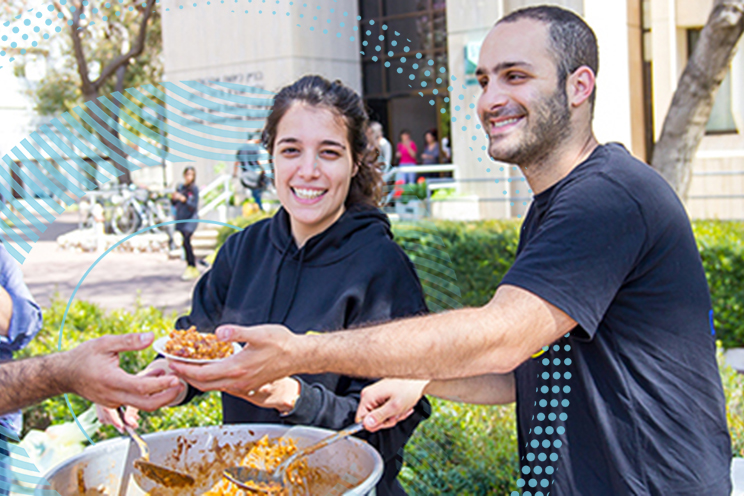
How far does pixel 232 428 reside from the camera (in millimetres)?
1705

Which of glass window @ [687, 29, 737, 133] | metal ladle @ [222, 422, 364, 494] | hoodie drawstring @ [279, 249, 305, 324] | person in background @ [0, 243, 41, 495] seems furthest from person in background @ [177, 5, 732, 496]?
glass window @ [687, 29, 737, 133]

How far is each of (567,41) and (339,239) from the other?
34.6 inches

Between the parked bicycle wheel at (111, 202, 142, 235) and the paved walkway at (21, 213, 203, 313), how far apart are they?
578mm

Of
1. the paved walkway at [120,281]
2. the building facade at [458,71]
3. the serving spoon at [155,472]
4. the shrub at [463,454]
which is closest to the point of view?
the serving spoon at [155,472]

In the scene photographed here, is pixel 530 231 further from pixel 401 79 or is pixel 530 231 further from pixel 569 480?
pixel 401 79

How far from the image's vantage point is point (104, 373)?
139 cm

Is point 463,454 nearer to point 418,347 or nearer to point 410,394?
point 410,394

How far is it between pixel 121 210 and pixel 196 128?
2558mm

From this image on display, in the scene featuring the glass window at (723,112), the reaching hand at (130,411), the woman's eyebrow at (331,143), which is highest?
the glass window at (723,112)

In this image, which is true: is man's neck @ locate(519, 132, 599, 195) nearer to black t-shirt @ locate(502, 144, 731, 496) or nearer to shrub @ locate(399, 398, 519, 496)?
black t-shirt @ locate(502, 144, 731, 496)

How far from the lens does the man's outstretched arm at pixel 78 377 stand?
1.39 meters

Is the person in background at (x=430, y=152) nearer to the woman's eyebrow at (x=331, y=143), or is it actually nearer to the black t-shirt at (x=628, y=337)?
the woman's eyebrow at (x=331, y=143)

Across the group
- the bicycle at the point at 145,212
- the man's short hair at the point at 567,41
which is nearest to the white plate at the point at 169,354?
the man's short hair at the point at 567,41

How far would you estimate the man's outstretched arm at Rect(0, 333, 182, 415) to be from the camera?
4.56 ft
